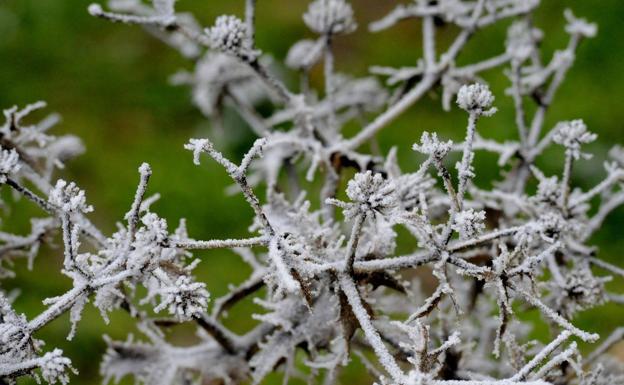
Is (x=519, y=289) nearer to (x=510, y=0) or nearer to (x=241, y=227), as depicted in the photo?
(x=510, y=0)

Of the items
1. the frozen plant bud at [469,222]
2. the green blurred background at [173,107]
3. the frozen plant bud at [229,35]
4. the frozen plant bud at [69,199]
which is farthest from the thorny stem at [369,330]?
the green blurred background at [173,107]

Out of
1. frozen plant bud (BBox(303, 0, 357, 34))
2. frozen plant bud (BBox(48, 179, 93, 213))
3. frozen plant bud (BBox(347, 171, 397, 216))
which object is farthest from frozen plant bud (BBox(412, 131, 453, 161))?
frozen plant bud (BBox(303, 0, 357, 34))

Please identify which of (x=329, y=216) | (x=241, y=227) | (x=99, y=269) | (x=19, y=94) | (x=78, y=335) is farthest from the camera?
(x=19, y=94)

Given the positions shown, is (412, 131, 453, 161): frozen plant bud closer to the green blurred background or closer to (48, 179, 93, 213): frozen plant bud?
(48, 179, 93, 213): frozen plant bud

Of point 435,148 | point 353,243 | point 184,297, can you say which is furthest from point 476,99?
point 184,297

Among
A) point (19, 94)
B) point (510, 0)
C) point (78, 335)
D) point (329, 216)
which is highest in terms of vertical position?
point (19, 94)

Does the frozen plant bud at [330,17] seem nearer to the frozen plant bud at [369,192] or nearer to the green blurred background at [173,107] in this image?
the frozen plant bud at [369,192]

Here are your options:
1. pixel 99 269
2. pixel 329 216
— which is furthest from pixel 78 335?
pixel 99 269
